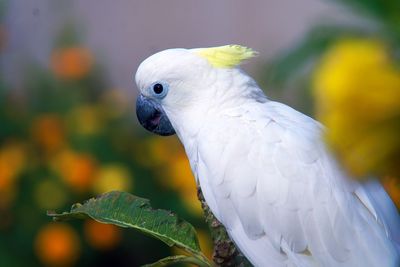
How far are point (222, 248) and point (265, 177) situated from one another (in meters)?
0.18

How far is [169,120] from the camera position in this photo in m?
1.79

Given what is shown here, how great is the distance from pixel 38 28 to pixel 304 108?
1.59 meters

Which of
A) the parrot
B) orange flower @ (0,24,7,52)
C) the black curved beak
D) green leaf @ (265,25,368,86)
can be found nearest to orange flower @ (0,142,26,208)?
orange flower @ (0,24,7,52)

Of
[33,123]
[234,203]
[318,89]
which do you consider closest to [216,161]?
[234,203]

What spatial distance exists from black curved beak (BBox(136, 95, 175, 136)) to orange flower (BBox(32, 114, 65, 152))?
1.00 meters

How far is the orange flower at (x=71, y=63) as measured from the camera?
283 cm

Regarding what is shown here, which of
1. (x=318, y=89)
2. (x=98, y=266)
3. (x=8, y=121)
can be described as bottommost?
(x=98, y=266)

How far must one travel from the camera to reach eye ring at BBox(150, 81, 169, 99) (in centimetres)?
174

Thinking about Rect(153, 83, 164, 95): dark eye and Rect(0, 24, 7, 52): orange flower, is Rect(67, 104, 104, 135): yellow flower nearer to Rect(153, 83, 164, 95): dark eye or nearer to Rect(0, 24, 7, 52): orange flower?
Rect(0, 24, 7, 52): orange flower

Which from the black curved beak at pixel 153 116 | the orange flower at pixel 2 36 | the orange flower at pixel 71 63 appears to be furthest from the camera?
the orange flower at pixel 2 36

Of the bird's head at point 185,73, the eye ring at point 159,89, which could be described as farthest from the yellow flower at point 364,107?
the eye ring at point 159,89

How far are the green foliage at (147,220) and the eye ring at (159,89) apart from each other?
1.35ft

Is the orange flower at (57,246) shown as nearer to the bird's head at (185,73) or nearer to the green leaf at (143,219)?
the bird's head at (185,73)

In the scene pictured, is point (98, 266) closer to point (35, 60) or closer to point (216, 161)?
point (35, 60)
